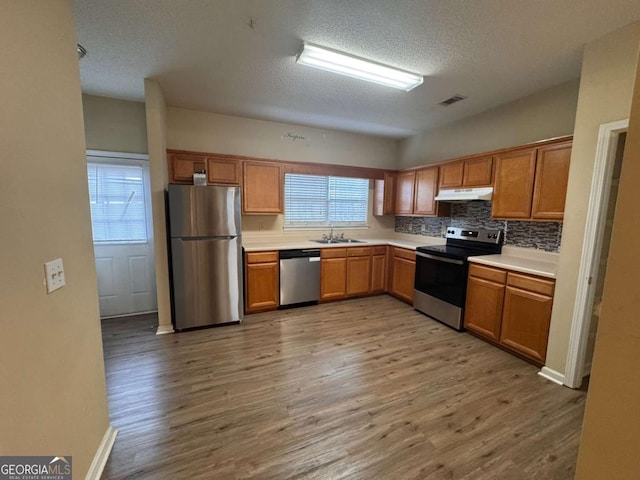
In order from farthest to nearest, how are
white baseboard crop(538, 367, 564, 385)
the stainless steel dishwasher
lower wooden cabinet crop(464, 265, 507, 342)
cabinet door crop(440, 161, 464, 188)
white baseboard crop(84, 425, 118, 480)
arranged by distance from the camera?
the stainless steel dishwasher < cabinet door crop(440, 161, 464, 188) < lower wooden cabinet crop(464, 265, 507, 342) < white baseboard crop(538, 367, 564, 385) < white baseboard crop(84, 425, 118, 480)

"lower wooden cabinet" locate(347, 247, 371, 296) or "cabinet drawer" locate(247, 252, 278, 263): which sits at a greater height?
"cabinet drawer" locate(247, 252, 278, 263)

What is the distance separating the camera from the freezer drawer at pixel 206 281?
312 cm

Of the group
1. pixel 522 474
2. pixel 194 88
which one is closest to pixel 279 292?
pixel 194 88

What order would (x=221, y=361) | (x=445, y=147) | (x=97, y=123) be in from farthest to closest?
1. (x=445, y=147)
2. (x=97, y=123)
3. (x=221, y=361)

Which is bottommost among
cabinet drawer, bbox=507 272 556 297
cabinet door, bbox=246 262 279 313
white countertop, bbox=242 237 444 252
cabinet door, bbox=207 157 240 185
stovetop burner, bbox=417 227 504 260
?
cabinet door, bbox=246 262 279 313

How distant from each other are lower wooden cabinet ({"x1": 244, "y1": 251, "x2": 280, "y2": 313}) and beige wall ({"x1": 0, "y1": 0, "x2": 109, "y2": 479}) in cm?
210

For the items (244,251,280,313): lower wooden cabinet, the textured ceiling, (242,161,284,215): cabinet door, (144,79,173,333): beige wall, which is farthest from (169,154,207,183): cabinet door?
(244,251,280,313): lower wooden cabinet

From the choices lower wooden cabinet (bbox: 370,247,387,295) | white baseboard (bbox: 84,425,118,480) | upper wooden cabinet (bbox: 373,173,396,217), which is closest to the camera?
white baseboard (bbox: 84,425,118,480)

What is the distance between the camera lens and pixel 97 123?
10.8 ft

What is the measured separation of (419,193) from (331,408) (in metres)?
3.37

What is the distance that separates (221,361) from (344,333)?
1365mm

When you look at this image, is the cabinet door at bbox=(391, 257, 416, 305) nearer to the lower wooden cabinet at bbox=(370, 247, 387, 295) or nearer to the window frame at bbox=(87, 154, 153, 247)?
the lower wooden cabinet at bbox=(370, 247, 387, 295)

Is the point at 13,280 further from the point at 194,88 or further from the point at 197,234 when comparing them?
the point at 194,88

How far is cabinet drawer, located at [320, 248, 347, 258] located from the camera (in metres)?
4.04
